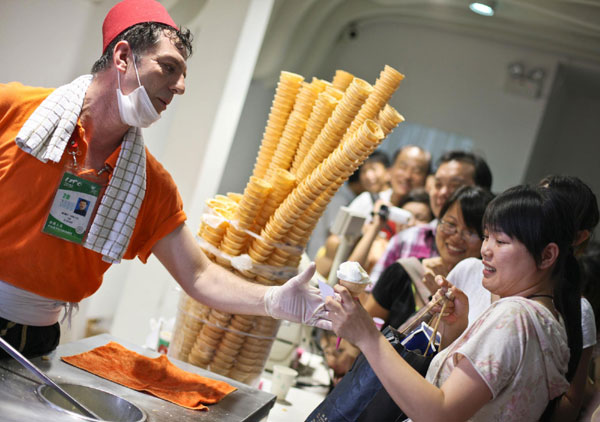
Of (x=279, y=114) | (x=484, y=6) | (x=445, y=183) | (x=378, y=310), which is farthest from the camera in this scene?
(x=484, y=6)

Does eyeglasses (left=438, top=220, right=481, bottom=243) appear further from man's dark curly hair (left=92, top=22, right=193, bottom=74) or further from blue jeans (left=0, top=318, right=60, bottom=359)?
blue jeans (left=0, top=318, right=60, bottom=359)

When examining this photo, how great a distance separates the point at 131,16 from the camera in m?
1.82

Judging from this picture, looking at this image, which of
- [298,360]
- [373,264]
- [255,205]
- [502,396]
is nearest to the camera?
[502,396]

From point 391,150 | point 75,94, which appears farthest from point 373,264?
point 391,150

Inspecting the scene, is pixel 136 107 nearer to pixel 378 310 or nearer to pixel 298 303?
pixel 298 303

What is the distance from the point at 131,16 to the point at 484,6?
4104mm

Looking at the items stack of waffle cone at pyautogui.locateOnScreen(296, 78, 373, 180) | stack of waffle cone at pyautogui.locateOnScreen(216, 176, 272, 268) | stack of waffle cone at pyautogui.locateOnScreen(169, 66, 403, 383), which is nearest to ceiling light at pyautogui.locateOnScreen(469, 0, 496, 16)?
stack of waffle cone at pyautogui.locateOnScreen(169, 66, 403, 383)

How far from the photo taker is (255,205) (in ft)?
7.05

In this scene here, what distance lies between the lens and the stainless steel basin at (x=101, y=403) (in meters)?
1.56

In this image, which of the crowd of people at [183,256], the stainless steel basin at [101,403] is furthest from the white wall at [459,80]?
the stainless steel basin at [101,403]

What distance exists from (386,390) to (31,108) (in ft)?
3.76

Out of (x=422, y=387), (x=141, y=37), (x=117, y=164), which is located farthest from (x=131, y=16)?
(x=422, y=387)

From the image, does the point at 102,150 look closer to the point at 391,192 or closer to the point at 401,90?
the point at 391,192

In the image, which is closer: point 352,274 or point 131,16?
point 352,274
